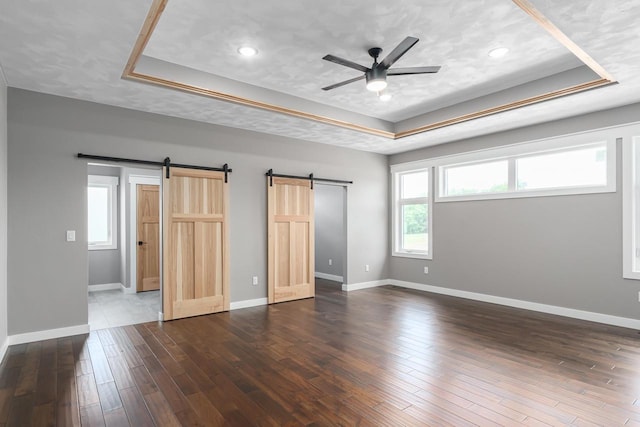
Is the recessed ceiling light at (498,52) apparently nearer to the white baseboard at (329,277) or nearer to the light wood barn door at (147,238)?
the white baseboard at (329,277)

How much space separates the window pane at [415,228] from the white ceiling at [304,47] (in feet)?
7.82

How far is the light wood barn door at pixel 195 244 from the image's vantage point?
474cm

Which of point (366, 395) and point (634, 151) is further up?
point (634, 151)

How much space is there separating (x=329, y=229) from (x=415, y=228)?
1.97 meters

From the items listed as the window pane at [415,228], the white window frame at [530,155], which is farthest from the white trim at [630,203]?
the window pane at [415,228]

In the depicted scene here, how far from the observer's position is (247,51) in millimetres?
3496

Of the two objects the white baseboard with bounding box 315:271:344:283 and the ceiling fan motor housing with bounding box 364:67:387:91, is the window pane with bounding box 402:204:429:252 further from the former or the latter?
the ceiling fan motor housing with bounding box 364:67:387:91

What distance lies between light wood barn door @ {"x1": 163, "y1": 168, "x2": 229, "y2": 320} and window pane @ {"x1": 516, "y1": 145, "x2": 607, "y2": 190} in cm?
458

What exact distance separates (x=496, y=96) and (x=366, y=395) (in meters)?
4.08

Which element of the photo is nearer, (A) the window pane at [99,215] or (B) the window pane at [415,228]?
(B) the window pane at [415,228]

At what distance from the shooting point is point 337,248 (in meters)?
7.84

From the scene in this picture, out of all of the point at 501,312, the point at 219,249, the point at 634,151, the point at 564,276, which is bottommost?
the point at 501,312

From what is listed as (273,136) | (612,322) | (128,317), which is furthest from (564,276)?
(128,317)

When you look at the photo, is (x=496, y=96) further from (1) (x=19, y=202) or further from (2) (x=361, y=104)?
(1) (x=19, y=202)
